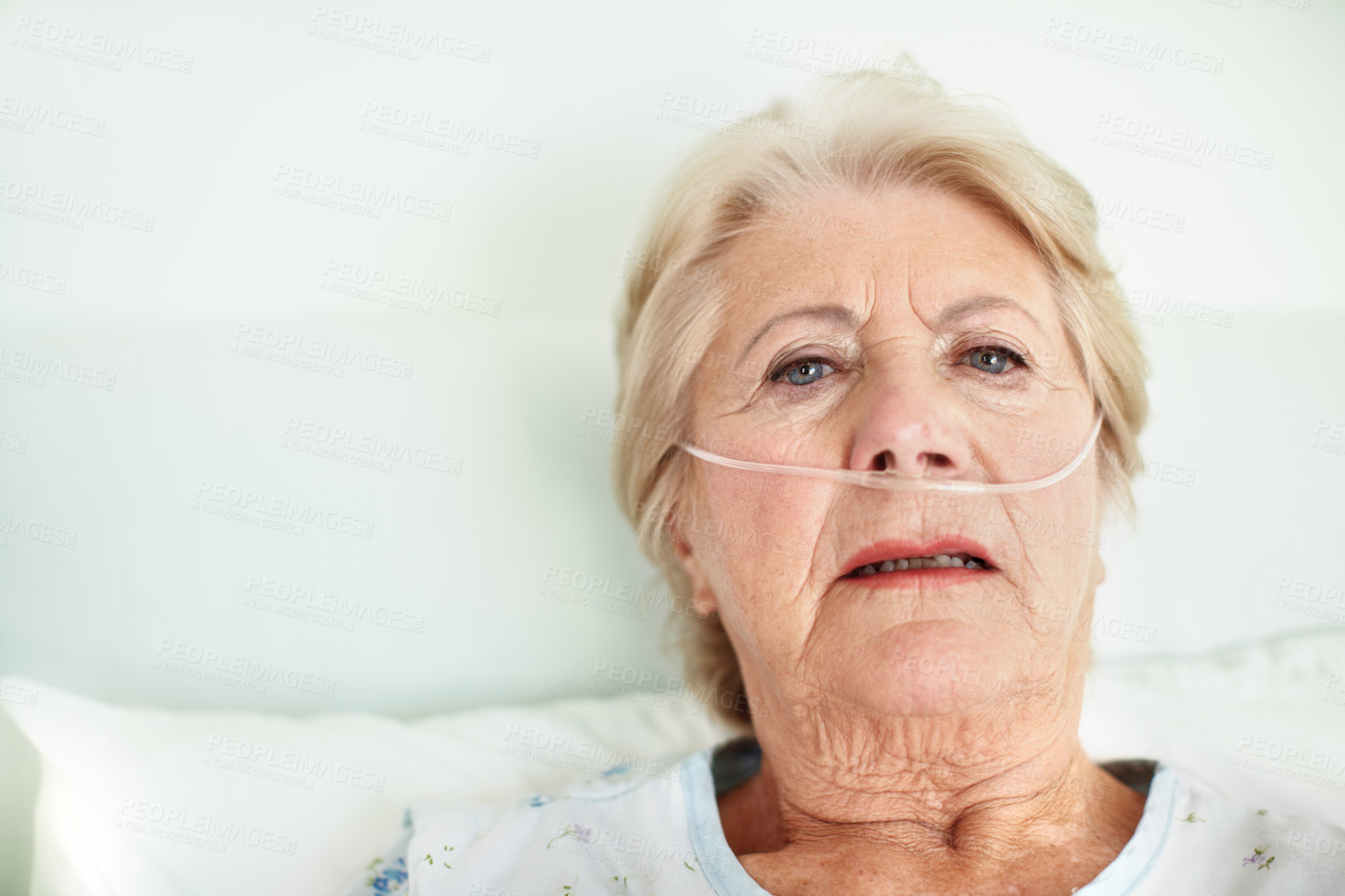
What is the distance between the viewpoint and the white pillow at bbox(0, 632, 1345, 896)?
1742 millimetres

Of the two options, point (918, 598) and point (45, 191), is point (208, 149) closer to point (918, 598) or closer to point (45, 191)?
point (45, 191)

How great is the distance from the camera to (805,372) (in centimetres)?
159

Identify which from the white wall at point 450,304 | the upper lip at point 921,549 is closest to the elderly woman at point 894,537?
→ the upper lip at point 921,549

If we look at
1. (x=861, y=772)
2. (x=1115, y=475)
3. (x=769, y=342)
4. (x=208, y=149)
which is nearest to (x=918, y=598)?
(x=861, y=772)

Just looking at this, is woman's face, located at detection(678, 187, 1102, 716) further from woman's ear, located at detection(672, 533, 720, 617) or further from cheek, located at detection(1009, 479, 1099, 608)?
woman's ear, located at detection(672, 533, 720, 617)

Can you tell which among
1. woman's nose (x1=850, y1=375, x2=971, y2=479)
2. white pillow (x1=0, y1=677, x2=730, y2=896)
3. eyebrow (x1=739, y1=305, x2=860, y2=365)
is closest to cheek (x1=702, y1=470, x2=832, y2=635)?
woman's nose (x1=850, y1=375, x2=971, y2=479)

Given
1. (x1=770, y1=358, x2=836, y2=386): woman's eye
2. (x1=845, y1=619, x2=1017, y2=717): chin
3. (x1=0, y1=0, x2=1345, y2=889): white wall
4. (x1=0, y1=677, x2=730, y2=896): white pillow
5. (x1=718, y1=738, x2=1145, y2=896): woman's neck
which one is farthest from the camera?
(x1=0, y1=0, x2=1345, y2=889): white wall

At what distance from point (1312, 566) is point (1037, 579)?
3.73 ft

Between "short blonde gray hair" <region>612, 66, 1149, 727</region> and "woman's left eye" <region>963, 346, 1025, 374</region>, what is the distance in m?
0.17

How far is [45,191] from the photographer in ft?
7.10

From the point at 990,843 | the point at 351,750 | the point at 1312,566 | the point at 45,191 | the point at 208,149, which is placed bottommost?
the point at 351,750

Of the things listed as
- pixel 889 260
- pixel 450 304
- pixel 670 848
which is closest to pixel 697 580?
pixel 670 848

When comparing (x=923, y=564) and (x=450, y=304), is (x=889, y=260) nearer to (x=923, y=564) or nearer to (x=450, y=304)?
(x=923, y=564)

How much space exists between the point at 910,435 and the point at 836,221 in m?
0.45
